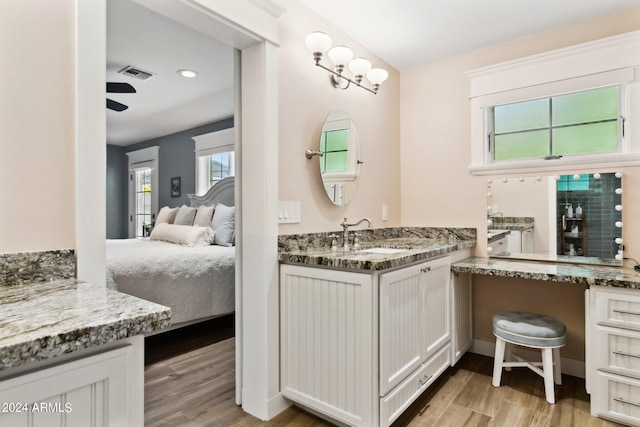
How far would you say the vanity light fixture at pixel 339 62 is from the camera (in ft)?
6.70

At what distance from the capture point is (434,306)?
2193 mm

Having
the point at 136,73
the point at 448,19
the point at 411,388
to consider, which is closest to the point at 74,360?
the point at 411,388

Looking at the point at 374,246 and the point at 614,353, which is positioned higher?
the point at 374,246

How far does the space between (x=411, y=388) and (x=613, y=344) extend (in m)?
1.11

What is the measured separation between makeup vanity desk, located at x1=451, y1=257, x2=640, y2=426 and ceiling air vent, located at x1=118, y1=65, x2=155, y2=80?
384 cm

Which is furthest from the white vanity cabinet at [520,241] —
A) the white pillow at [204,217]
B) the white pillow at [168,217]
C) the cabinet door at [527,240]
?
the white pillow at [168,217]

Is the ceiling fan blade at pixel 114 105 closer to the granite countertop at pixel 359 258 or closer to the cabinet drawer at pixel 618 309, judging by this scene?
the granite countertop at pixel 359 258

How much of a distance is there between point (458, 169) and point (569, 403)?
68.7 inches

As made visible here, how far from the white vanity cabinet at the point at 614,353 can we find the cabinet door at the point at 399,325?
3.11 ft

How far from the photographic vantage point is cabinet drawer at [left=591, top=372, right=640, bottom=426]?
184cm

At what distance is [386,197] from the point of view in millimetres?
3037

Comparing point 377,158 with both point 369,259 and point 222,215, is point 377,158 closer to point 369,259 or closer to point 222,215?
point 369,259

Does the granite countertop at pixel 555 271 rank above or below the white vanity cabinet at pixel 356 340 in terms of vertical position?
above

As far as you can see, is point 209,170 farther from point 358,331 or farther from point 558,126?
point 558,126
